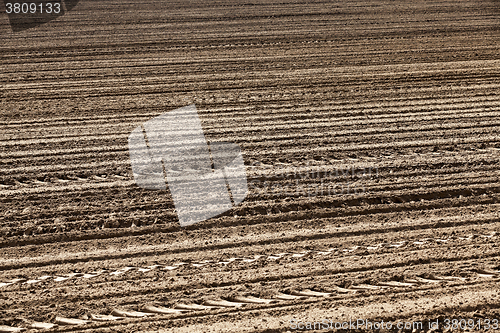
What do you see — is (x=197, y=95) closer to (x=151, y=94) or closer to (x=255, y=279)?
(x=151, y=94)

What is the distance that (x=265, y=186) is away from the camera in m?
4.46

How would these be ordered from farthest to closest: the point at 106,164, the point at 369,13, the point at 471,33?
the point at 369,13, the point at 471,33, the point at 106,164

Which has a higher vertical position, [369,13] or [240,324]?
[369,13]

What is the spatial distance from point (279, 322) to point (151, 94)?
4.51m

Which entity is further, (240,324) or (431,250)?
(431,250)

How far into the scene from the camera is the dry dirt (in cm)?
325

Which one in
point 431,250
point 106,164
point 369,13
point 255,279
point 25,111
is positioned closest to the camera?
point 255,279

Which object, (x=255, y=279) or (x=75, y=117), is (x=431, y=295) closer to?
(x=255, y=279)

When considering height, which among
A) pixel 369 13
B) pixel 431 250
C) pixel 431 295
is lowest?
pixel 431 295

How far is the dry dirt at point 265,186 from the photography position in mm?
3248

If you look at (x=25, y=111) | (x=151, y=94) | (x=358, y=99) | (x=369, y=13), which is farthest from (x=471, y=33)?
(x=25, y=111)

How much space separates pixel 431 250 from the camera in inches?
143

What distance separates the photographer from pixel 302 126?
554 cm

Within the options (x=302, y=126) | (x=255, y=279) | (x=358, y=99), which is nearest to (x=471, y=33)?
(x=358, y=99)
